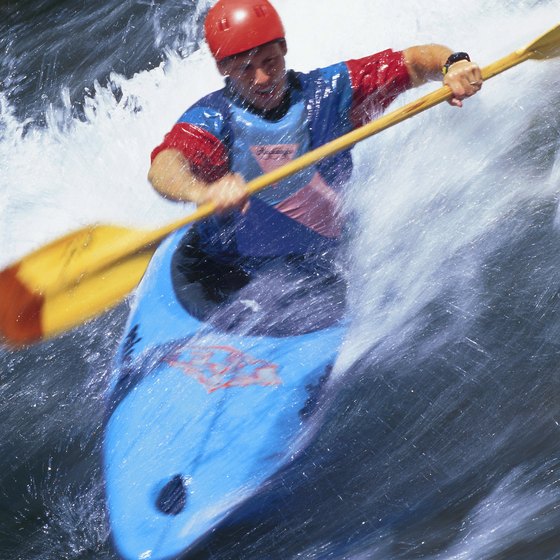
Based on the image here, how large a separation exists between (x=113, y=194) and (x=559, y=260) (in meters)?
1.25

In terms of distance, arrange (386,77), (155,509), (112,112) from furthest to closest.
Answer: (112,112) < (386,77) < (155,509)

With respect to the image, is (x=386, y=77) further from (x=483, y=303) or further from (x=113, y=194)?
(x=113, y=194)

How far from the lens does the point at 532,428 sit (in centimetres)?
205

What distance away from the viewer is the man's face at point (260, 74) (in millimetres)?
2029

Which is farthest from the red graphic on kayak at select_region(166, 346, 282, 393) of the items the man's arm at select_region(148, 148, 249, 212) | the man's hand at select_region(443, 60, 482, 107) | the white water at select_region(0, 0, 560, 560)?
the man's hand at select_region(443, 60, 482, 107)

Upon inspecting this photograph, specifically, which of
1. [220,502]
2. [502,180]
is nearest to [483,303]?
[502,180]

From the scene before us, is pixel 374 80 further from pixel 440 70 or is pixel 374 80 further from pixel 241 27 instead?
pixel 241 27

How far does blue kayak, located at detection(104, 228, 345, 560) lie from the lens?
6.23 feet

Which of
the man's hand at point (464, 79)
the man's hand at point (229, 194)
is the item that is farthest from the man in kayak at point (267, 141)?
the man's hand at point (229, 194)

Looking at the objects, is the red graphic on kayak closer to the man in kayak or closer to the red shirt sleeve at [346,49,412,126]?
the man in kayak

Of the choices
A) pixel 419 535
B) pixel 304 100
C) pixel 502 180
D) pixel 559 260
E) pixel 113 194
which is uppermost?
pixel 304 100

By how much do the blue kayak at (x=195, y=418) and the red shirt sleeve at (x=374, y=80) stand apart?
49 cm

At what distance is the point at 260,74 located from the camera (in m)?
2.03

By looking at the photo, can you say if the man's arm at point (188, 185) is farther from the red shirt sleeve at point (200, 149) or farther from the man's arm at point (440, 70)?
the man's arm at point (440, 70)
